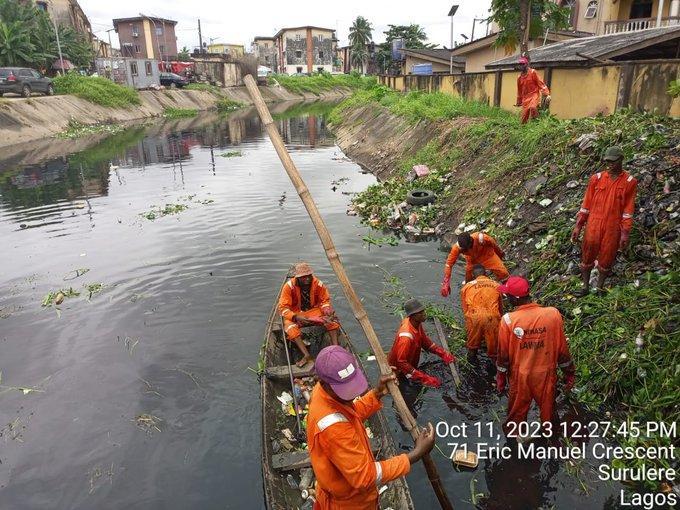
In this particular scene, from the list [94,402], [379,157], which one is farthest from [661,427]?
[379,157]

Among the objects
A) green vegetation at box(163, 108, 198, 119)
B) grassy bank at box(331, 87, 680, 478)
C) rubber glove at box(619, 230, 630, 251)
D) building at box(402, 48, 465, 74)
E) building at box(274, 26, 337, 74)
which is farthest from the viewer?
building at box(274, 26, 337, 74)

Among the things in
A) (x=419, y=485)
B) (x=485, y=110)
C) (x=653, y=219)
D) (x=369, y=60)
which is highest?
(x=369, y=60)

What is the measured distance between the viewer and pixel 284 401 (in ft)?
20.6

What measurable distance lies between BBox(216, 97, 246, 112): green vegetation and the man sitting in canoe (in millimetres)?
56606

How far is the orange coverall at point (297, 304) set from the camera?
23.8ft

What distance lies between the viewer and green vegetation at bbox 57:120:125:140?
35.9 metres

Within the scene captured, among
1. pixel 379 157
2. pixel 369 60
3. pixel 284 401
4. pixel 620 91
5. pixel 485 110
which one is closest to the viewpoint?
pixel 284 401

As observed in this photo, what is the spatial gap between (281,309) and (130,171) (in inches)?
840

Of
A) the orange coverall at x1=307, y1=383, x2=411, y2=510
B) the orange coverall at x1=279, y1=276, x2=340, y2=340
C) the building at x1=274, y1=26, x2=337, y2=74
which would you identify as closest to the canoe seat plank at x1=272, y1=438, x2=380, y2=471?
the orange coverall at x1=307, y1=383, x2=411, y2=510

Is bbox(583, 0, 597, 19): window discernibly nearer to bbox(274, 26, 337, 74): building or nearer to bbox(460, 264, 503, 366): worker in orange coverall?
bbox(460, 264, 503, 366): worker in orange coverall

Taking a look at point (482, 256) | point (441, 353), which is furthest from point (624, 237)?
point (441, 353)

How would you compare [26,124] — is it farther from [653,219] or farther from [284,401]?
[653,219]

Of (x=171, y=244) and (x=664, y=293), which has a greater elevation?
(x=664, y=293)

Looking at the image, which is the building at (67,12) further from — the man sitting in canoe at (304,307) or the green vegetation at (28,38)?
the man sitting in canoe at (304,307)
